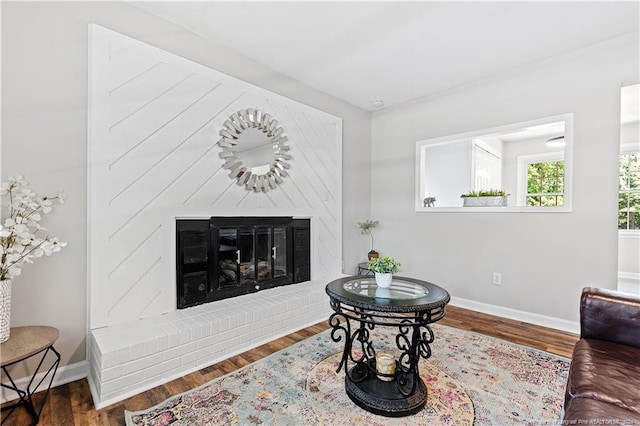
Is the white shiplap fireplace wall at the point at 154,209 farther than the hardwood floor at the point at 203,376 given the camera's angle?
Yes

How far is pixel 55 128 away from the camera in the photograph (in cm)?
205

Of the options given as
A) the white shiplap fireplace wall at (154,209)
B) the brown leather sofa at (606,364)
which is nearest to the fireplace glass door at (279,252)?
the white shiplap fireplace wall at (154,209)

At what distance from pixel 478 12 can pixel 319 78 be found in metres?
1.68

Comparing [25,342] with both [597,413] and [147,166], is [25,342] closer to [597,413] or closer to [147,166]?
[147,166]

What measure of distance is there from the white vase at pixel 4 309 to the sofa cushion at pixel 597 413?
8.82ft

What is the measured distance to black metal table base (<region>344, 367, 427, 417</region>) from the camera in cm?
173

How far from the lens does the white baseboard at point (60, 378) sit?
1.87 meters

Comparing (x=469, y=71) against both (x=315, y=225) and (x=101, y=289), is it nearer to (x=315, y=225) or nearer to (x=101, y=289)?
(x=315, y=225)

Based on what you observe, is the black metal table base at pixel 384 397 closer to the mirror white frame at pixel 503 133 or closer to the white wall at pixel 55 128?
the white wall at pixel 55 128

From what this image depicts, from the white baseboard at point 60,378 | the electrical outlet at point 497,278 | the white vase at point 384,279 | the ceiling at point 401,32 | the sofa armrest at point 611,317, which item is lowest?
the white baseboard at point 60,378

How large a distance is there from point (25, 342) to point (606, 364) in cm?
297

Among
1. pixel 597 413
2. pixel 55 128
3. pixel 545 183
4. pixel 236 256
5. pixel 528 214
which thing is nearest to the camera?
pixel 597 413

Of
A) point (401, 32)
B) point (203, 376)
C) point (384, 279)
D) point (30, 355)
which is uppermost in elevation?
point (401, 32)

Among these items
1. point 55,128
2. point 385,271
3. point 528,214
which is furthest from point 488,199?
point 55,128
